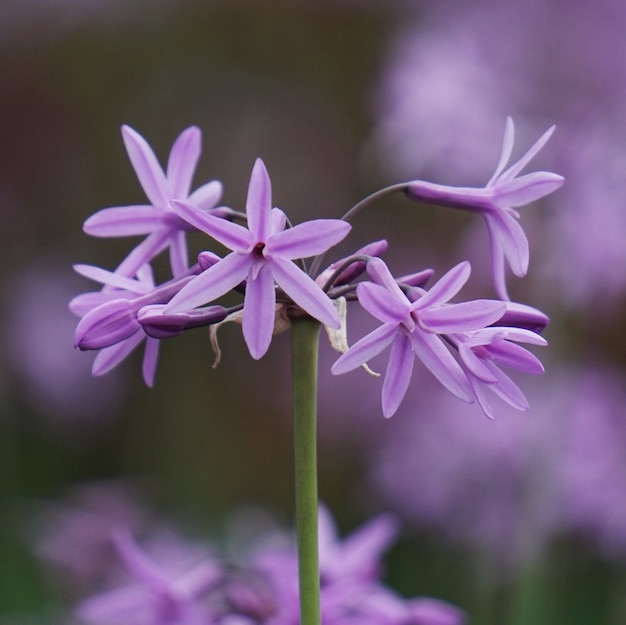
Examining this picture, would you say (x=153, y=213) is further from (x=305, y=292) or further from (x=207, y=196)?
(x=305, y=292)

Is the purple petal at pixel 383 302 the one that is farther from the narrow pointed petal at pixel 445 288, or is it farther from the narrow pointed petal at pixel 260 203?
the narrow pointed petal at pixel 260 203

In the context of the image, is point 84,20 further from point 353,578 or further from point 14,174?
point 353,578

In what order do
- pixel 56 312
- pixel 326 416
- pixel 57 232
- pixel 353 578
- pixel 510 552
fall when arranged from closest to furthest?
pixel 353 578
pixel 510 552
pixel 326 416
pixel 56 312
pixel 57 232

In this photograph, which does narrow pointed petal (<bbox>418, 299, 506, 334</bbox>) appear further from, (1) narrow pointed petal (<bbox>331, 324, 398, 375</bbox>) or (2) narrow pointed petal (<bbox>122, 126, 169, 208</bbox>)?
(2) narrow pointed petal (<bbox>122, 126, 169, 208</bbox>)

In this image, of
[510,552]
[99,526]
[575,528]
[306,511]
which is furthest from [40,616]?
[306,511]

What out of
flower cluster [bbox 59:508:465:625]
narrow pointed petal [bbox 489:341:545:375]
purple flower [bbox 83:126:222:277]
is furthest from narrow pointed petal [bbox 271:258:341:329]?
flower cluster [bbox 59:508:465:625]

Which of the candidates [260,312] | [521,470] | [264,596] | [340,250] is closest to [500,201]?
[260,312]
